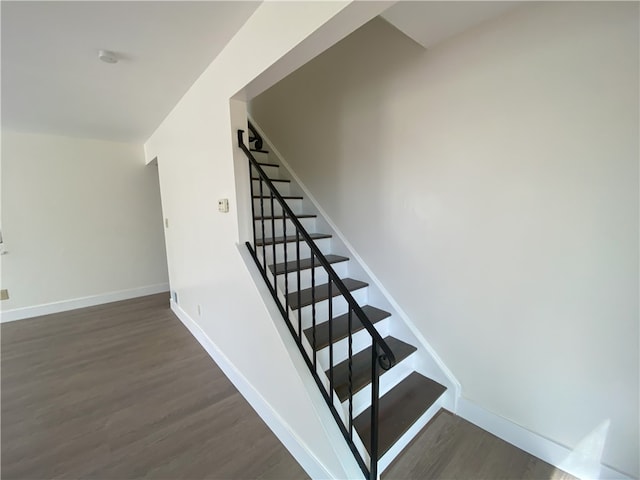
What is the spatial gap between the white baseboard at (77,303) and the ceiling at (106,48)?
241 centimetres

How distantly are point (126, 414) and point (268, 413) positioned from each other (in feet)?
3.30

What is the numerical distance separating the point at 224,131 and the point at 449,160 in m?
1.48

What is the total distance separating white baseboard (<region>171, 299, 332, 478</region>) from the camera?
1438 mm

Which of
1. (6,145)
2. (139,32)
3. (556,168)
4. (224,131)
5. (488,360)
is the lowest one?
(488,360)

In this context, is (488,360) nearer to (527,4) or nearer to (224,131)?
(527,4)

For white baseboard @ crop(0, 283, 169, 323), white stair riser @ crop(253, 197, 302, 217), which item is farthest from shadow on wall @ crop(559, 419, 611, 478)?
white baseboard @ crop(0, 283, 169, 323)

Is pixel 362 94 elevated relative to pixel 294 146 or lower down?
elevated

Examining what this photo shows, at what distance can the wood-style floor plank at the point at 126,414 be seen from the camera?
150 centimetres

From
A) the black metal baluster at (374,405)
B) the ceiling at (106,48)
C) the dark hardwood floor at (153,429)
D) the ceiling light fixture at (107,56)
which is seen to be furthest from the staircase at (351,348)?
the ceiling light fixture at (107,56)

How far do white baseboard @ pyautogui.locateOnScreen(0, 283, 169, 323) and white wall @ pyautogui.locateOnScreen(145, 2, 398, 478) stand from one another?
80.9 inches

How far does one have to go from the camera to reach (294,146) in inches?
112

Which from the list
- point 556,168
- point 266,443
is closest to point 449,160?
point 556,168

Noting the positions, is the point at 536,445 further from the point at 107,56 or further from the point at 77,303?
the point at 77,303

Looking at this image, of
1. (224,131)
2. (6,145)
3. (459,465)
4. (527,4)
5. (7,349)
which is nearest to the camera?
(527,4)
